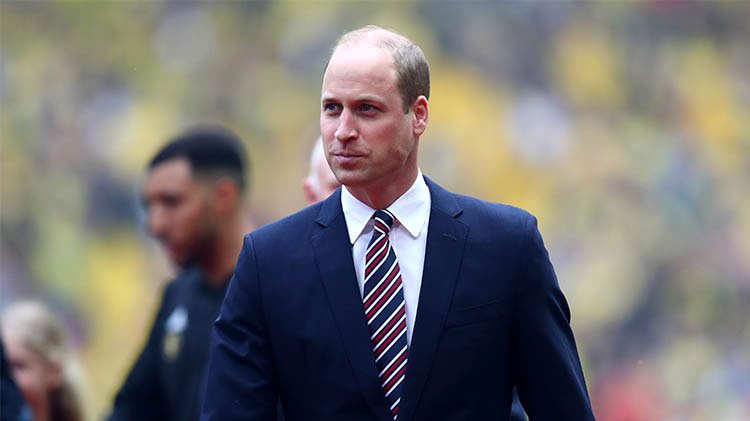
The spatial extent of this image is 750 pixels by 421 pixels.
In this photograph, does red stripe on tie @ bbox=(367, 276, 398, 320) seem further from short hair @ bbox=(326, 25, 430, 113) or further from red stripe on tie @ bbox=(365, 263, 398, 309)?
short hair @ bbox=(326, 25, 430, 113)

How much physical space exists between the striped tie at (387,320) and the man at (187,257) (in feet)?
7.90

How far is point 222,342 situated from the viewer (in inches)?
118

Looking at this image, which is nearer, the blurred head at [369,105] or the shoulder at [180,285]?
the blurred head at [369,105]

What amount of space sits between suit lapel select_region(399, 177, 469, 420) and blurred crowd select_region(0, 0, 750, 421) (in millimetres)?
8453

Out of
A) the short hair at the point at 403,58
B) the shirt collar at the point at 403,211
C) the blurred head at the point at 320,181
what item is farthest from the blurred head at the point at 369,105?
the blurred head at the point at 320,181

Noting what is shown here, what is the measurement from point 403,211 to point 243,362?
537 mm

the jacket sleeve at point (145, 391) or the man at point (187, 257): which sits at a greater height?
the man at point (187, 257)

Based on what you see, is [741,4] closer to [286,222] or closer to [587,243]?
[587,243]

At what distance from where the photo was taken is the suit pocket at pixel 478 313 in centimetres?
294

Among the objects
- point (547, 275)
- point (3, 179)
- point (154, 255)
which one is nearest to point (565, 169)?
point (154, 255)

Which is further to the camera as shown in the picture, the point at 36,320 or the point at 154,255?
the point at 154,255

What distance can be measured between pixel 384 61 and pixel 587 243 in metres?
8.94

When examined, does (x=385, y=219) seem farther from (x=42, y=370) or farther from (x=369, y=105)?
(x=42, y=370)

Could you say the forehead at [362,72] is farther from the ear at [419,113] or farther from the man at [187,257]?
the man at [187,257]
